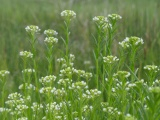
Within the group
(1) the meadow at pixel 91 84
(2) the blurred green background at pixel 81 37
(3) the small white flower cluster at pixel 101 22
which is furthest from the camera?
(2) the blurred green background at pixel 81 37

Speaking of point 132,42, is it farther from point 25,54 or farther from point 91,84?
point 91,84

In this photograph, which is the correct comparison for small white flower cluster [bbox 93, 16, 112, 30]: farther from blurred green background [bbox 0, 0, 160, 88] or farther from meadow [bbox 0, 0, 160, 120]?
blurred green background [bbox 0, 0, 160, 88]

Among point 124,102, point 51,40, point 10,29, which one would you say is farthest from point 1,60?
point 124,102

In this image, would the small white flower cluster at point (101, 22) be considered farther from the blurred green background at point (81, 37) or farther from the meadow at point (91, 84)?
the blurred green background at point (81, 37)

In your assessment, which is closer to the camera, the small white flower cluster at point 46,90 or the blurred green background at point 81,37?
the small white flower cluster at point 46,90

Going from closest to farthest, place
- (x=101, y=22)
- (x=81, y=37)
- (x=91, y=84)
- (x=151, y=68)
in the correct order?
1. (x=151, y=68)
2. (x=101, y=22)
3. (x=91, y=84)
4. (x=81, y=37)

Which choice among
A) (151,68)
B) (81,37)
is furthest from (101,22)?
(81,37)

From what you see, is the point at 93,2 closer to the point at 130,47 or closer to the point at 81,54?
the point at 81,54

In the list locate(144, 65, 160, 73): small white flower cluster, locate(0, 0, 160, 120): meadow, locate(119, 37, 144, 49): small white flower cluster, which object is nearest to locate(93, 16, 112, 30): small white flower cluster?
locate(0, 0, 160, 120): meadow

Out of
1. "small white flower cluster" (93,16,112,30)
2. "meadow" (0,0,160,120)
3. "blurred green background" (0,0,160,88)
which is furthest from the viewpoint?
"blurred green background" (0,0,160,88)

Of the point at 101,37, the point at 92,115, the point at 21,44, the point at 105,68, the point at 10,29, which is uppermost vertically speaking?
the point at 10,29

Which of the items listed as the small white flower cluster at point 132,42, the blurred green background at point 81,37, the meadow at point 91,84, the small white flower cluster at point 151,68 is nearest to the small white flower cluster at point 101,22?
the meadow at point 91,84
